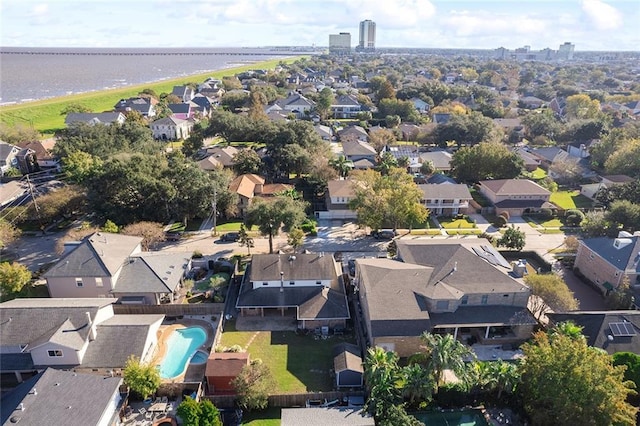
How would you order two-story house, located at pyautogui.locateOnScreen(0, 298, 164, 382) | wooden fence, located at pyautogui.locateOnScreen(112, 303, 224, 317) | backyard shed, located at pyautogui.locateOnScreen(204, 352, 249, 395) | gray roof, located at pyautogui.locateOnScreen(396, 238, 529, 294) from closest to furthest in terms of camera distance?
backyard shed, located at pyautogui.locateOnScreen(204, 352, 249, 395)
two-story house, located at pyautogui.locateOnScreen(0, 298, 164, 382)
gray roof, located at pyautogui.locateOnScreen(396, 238, 529, 294)
wooden fence, located at pyautogui.locateOnScreen(112, 303, 224, 317)

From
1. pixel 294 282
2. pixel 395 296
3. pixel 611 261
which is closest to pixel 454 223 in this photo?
pixel 611 261

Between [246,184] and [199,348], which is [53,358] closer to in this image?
[199,348]

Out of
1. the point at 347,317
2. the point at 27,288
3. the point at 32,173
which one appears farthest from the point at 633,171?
the point at 32,173

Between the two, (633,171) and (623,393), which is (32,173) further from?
(633,171)

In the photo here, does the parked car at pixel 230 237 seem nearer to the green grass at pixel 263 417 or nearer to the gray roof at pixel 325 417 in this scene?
the green grass at pixel 263 417

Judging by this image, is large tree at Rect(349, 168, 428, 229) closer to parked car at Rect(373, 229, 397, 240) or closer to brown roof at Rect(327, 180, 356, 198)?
parked car at Rect(373, 229, 397, 240)

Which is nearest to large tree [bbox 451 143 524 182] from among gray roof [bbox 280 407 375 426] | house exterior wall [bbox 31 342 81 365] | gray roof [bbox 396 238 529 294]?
gray roof [bbox 396 238 529 294]
